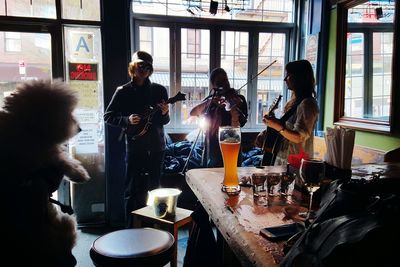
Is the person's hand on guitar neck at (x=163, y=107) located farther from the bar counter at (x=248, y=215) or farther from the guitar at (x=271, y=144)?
the bar counter at (x=248, y=215)

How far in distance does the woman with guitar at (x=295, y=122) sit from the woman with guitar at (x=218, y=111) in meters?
0.72

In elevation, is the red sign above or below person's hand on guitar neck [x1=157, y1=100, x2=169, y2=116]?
above

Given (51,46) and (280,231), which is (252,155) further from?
(280,231)

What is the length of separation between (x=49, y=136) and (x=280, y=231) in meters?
0.82

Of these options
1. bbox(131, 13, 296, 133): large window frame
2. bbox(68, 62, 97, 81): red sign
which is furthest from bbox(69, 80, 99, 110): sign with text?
bbox(131, 13, 296, 133): large window frame

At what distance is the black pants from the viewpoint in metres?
2.81

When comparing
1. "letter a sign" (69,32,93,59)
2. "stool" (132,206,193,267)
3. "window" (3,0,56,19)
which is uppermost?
"window" (3,0,56,19)

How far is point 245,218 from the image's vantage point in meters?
1.05

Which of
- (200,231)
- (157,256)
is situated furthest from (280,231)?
(200,231)

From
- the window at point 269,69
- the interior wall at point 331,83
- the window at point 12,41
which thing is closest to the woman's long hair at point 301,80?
the interior wall at point 331,83

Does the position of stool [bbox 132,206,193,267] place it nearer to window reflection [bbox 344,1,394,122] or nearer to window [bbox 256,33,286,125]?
window reflection [bbox 344,1,394,122]

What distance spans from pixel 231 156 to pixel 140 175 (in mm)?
1658

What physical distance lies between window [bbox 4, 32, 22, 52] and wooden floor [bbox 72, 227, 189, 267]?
183 centimetres

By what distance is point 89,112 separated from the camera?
330 cm
